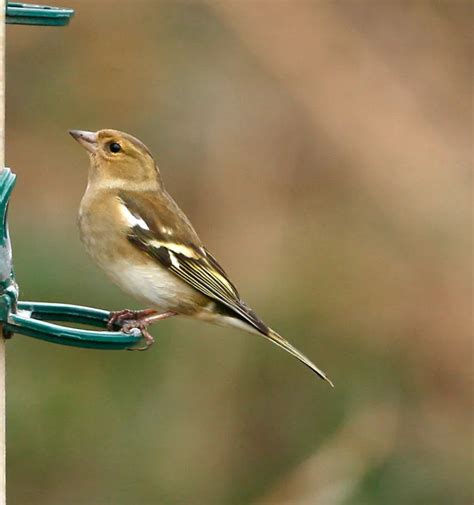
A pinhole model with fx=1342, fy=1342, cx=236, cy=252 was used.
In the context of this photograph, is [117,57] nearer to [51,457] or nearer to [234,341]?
[234,341]

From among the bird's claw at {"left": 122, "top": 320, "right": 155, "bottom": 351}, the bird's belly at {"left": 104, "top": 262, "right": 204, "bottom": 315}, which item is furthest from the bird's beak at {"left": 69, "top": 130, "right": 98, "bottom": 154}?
the bird's claw at {"left": 122, "top": 320, "right": 155, "bottom": 351}

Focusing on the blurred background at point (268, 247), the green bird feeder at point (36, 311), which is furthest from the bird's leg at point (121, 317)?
the blurred background at point (268, 247)

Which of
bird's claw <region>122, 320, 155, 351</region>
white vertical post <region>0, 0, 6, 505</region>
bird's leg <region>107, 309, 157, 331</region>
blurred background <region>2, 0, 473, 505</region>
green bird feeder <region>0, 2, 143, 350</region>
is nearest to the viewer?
green bird feeder <region>0, 2, 143, 350</region>

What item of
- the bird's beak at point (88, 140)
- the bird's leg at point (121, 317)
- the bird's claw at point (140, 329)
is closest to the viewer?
the bird's claw at point (140, 329)

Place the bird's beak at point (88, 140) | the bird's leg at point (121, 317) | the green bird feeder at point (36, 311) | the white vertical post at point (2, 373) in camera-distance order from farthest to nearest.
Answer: the bird's beak at point (88, 140)
the bird's leg at point (121, 317)
the white vertical post at point (2, 373)
the green bird feeder at point (36, 311)

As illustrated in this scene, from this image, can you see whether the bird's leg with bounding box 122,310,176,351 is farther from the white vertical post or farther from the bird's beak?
the bird's beak

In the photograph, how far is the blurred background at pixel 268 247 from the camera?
24.7ft

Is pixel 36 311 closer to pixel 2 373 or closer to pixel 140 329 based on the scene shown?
pixel 2 373

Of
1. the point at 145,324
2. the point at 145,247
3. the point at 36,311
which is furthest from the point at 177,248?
the point at 36,311

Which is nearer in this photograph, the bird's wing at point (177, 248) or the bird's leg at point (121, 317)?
the bird's leg at point (121, 317)

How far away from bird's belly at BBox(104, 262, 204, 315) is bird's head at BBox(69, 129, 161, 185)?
1.51 ft

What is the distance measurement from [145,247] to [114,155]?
1.58 ft

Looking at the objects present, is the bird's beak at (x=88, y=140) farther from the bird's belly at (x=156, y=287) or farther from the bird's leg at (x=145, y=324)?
the bird's leg at (x=145, y=324)

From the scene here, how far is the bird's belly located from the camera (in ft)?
17.7
